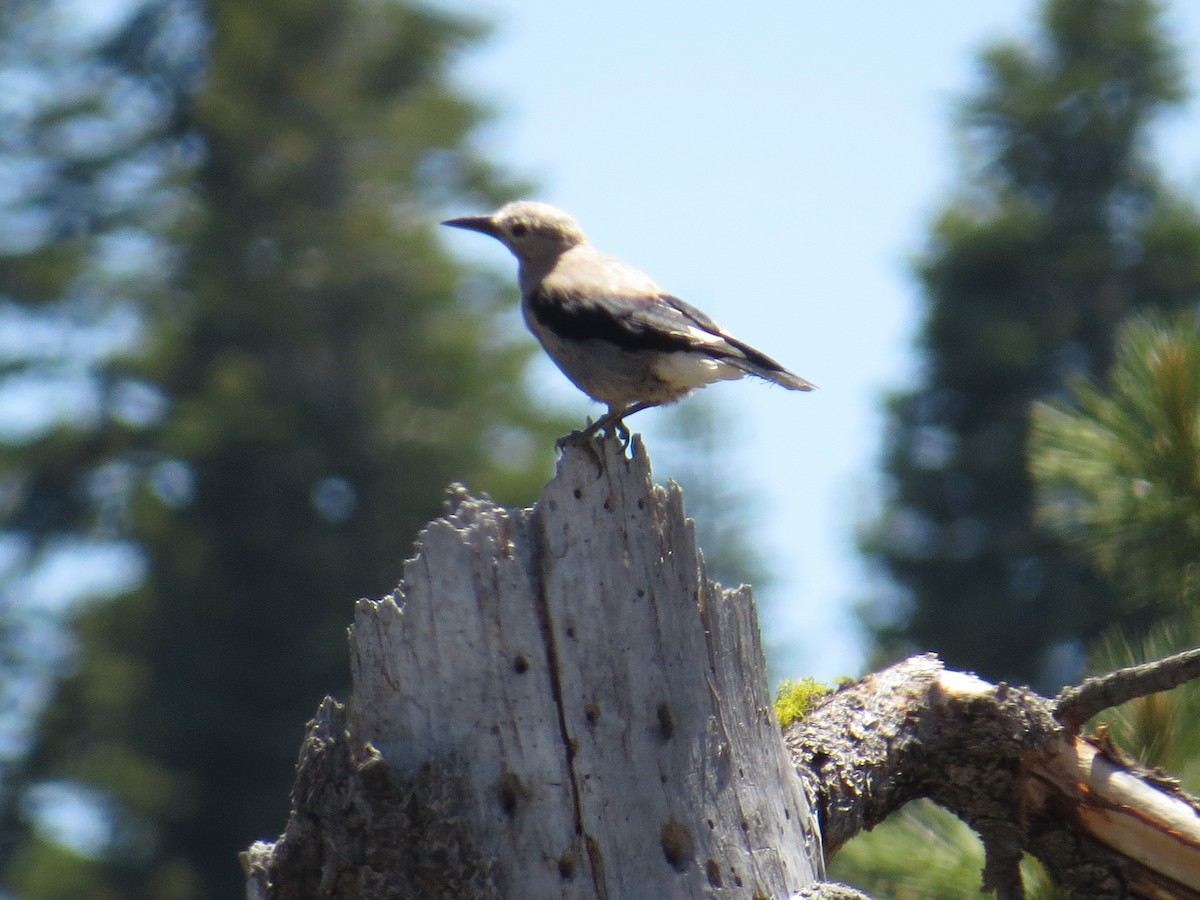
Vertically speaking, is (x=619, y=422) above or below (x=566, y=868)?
above

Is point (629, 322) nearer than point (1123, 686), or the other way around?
point (1123, 686)

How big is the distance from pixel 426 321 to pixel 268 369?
2429 millimetres

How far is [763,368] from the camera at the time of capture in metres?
4.78

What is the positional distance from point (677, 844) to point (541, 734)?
1.35 ft

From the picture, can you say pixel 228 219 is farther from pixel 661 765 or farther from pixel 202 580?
pixel 661 765

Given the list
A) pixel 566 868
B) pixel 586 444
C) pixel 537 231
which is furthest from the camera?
pixel 537 231

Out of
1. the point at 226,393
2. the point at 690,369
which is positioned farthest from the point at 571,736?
the point at 226,393

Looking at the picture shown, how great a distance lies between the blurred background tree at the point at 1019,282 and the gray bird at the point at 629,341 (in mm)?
14381

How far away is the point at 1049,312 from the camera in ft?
66.8

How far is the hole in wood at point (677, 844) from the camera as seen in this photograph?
353 centimetres

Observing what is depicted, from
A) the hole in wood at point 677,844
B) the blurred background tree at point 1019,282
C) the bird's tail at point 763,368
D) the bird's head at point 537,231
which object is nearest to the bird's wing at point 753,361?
the bird's tail at point 763,368

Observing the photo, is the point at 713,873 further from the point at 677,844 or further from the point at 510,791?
the point at 510,791

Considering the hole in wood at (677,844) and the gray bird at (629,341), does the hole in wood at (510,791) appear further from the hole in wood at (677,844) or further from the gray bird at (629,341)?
the gray bird at (629,341)

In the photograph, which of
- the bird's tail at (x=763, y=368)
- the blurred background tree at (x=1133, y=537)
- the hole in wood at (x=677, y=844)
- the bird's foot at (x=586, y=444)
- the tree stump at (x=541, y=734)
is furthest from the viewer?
the bird's tail at (x=763, y=368)
